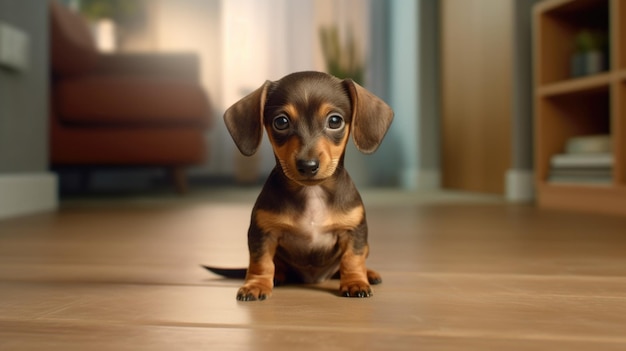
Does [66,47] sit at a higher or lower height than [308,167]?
higher

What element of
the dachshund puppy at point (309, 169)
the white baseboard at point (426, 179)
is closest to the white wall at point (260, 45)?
the white baseboard at point (426, 179)

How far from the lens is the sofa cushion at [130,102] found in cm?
326

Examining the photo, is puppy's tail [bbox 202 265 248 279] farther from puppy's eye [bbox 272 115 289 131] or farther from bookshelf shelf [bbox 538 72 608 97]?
bookshelf shelf [bbox 538 72 608 97]

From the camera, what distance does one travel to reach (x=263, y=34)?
528 centimetres

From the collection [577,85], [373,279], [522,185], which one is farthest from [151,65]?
[373,279]

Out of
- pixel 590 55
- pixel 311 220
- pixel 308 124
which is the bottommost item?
pixel 311 220

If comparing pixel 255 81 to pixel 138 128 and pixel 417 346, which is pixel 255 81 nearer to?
pixel 138 128

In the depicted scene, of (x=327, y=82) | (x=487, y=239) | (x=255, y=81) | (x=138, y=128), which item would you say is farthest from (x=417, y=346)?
(x=255, y=81)

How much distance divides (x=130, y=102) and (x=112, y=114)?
120 mm

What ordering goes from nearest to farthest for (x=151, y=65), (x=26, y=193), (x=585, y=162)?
(x=26, y=193)
(x=585, y=162)
(x=151, y=65)

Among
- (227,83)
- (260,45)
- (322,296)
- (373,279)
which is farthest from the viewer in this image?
(260,45)

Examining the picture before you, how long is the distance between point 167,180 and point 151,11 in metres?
1.50

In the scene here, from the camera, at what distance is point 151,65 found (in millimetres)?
4027

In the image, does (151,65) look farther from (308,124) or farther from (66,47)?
(308,124)
